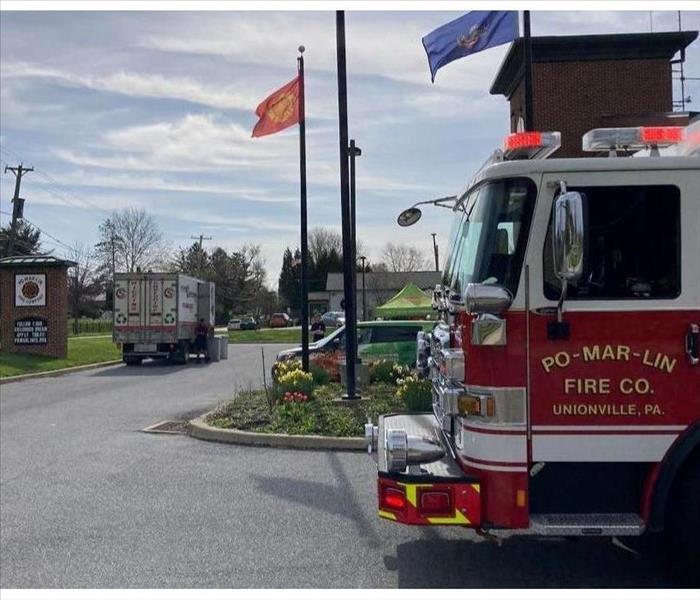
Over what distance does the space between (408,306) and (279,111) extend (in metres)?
10.9

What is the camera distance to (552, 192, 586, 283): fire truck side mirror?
4.05 m

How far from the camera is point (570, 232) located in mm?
4074

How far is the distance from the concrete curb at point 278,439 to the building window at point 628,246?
17.2 ft

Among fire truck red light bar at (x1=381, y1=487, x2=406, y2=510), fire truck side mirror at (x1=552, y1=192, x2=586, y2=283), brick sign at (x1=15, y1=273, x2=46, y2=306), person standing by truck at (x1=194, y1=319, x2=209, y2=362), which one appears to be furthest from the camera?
person standing by truck at (x1=194, y1=319, x2=209, y2=362)

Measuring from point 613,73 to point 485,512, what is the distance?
27.0m

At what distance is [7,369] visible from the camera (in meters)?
22.8

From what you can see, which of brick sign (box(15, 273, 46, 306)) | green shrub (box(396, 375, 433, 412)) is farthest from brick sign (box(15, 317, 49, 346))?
green shrub (box(396, 375, 433, 412))

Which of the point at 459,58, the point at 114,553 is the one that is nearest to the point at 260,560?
the point at 114,553

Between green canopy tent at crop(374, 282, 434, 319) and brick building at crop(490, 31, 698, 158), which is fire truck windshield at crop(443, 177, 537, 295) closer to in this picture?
green canopy tent at crop(374, 282, 434, 319)

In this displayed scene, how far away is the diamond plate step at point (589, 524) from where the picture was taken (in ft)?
14.2

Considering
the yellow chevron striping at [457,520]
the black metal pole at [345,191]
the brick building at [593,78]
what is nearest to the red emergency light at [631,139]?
the yellow chevron striping at [457,520]

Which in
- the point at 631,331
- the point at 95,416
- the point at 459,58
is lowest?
the point at 95,416

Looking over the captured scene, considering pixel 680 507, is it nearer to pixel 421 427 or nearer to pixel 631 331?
pixel 631 331

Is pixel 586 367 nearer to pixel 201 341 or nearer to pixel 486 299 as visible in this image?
pixel 486 299
